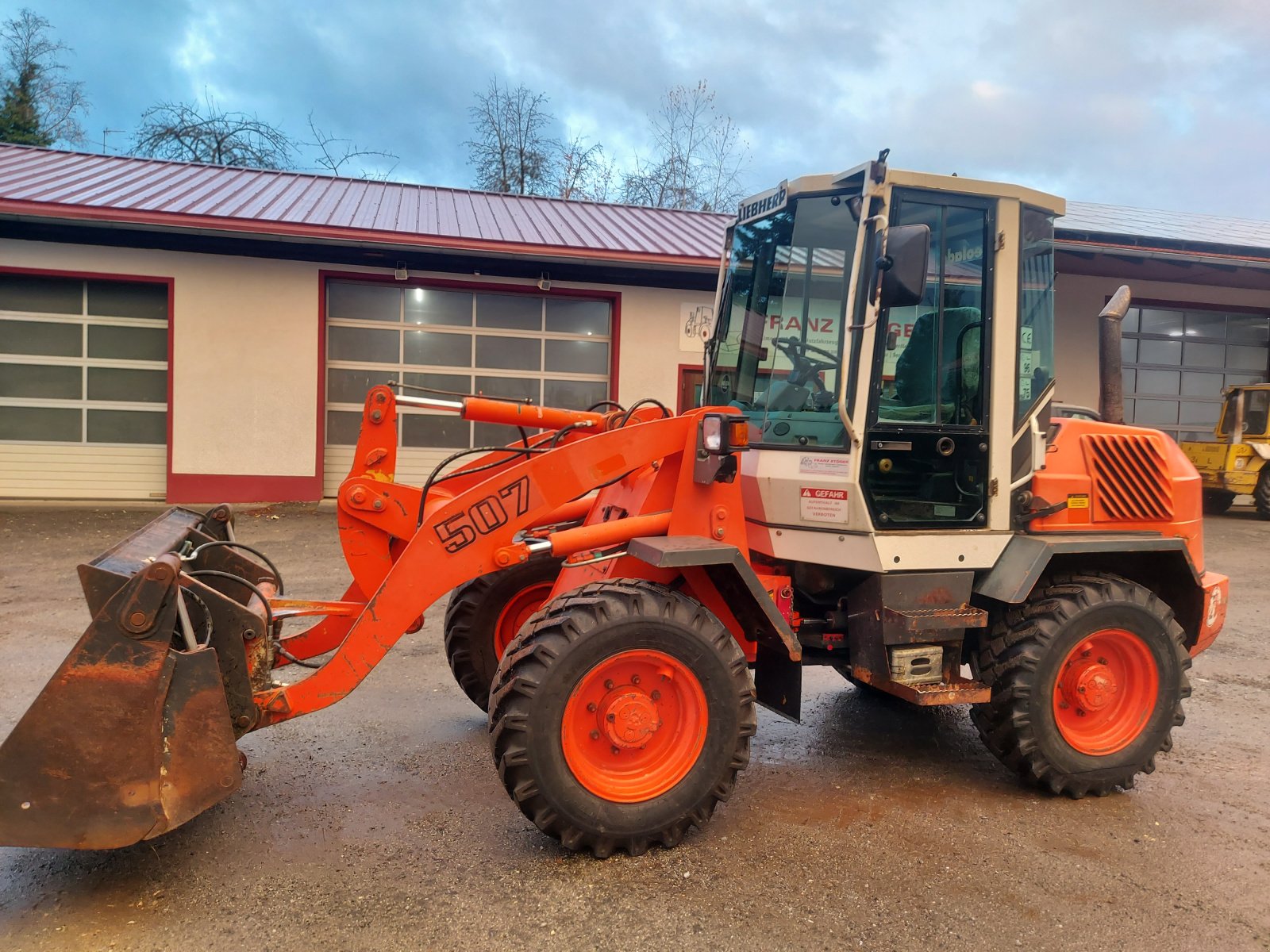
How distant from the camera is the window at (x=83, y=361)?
11414 mm

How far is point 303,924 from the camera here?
106 inches

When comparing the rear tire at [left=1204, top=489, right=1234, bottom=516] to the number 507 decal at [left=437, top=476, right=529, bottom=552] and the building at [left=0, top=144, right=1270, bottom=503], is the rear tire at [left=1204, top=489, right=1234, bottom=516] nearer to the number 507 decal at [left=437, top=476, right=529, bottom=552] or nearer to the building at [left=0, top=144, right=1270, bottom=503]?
the building at [left=0, top=144, right=1270, bottom=503]

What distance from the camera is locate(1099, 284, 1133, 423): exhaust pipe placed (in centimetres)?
408

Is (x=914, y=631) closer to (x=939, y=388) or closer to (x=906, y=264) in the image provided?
(x=939, y=388)

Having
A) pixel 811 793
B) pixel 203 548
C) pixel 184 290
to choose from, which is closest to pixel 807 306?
pixel 811 793

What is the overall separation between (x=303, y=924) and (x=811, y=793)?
2120 millimetres

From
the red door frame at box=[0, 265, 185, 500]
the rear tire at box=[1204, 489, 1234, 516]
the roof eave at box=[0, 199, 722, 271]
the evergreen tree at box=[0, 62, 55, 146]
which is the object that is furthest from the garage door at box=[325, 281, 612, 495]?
the evergreen tree at box=[0, 62, 55, 146]

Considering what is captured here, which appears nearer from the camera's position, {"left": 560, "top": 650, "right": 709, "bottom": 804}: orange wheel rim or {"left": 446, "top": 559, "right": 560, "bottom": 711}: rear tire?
{"left": 560, "top": 650, "right": 709, "bottom": 804}: orange wheel rim

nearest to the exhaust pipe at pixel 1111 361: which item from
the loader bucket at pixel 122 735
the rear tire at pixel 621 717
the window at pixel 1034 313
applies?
the window at pixel 1034 313

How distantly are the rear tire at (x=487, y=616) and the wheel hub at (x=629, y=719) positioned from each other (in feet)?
4.23

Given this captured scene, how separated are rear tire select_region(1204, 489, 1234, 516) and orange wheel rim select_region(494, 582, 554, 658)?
543 inches

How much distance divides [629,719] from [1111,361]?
2985 millimetres

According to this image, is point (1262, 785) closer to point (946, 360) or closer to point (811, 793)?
point (811, 793)

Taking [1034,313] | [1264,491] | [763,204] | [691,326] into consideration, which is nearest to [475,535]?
[763,204]
